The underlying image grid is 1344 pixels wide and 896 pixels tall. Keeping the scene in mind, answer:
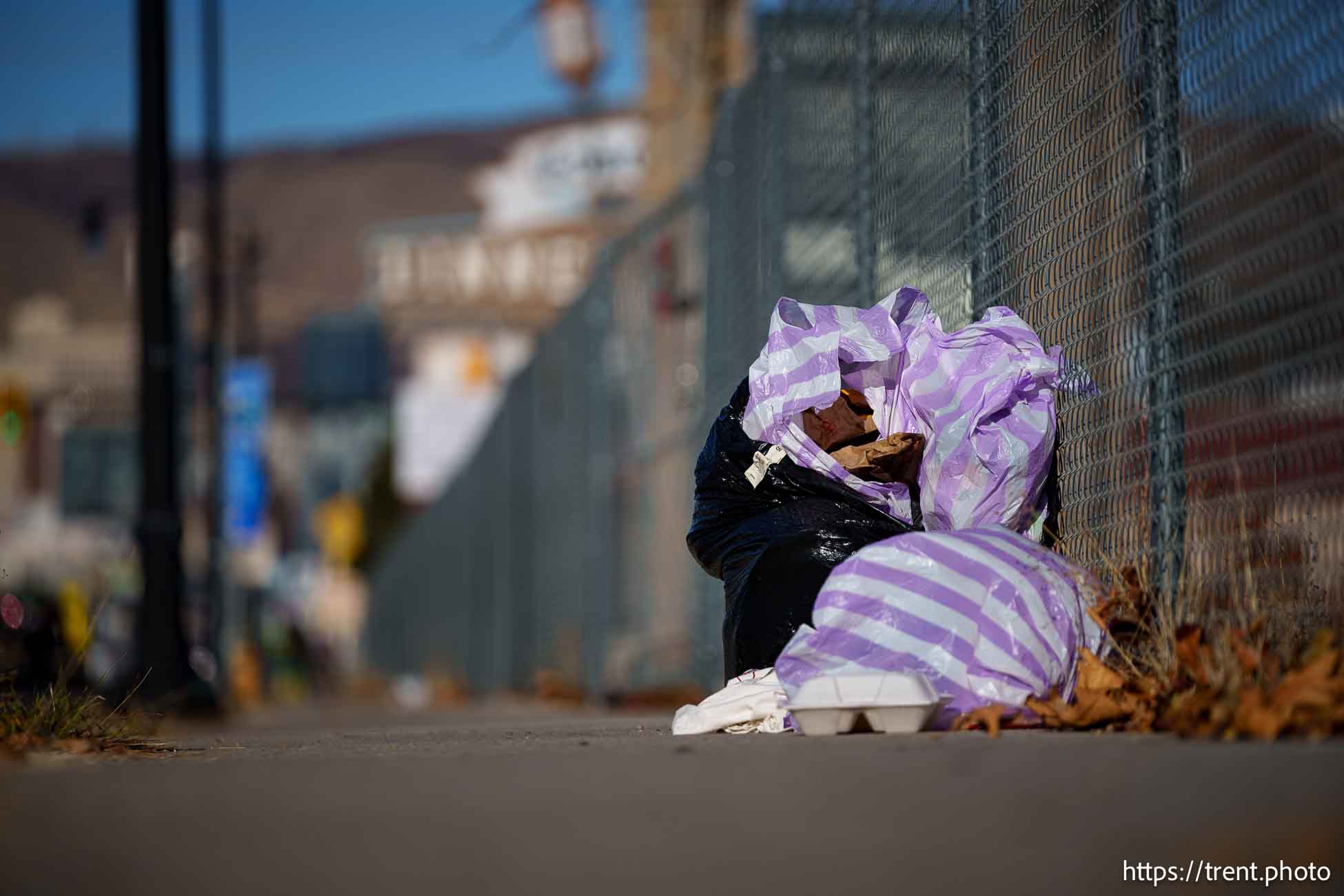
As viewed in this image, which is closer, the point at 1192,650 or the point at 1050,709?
the point at 1192,650

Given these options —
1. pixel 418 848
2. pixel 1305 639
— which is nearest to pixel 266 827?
pixel 418 848

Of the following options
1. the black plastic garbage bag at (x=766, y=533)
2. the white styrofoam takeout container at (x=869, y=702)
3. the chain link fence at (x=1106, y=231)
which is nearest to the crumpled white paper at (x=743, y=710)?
the black plastic garbage bag at (x=766, y=533)

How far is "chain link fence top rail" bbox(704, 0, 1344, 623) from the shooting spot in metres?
3.88

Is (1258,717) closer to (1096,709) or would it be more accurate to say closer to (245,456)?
(1096,709)

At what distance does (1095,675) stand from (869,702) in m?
0.48

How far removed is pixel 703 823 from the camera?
2893 mm

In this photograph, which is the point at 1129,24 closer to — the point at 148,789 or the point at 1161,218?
the point at 1161,218

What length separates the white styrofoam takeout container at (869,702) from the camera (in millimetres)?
4070

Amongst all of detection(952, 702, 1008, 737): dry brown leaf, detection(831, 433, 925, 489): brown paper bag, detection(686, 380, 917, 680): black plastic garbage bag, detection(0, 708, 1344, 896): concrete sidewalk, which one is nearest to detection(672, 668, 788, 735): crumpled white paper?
detection(686, 380, 917, 680): black plastic garbage bag

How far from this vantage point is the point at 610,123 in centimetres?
10962

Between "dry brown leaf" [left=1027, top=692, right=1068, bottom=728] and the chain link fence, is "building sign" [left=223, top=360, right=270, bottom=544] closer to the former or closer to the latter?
the chain link fence

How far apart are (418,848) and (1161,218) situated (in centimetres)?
254

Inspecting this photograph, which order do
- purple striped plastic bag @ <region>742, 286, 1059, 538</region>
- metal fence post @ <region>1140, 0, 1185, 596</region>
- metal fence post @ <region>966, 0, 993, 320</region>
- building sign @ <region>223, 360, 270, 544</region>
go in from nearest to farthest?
metal fence post @ <region>1140, 0, 1185, 596</region>
purple striped plastic bag @ <region>742, 286, 1059, 538</region>
metal fence post @ <region>966, 0, 993, 320</region>
building sign @ <region>223, 360, 270, 544</region>

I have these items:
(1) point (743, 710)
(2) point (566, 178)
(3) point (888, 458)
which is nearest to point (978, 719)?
(1) point (743, 710)
